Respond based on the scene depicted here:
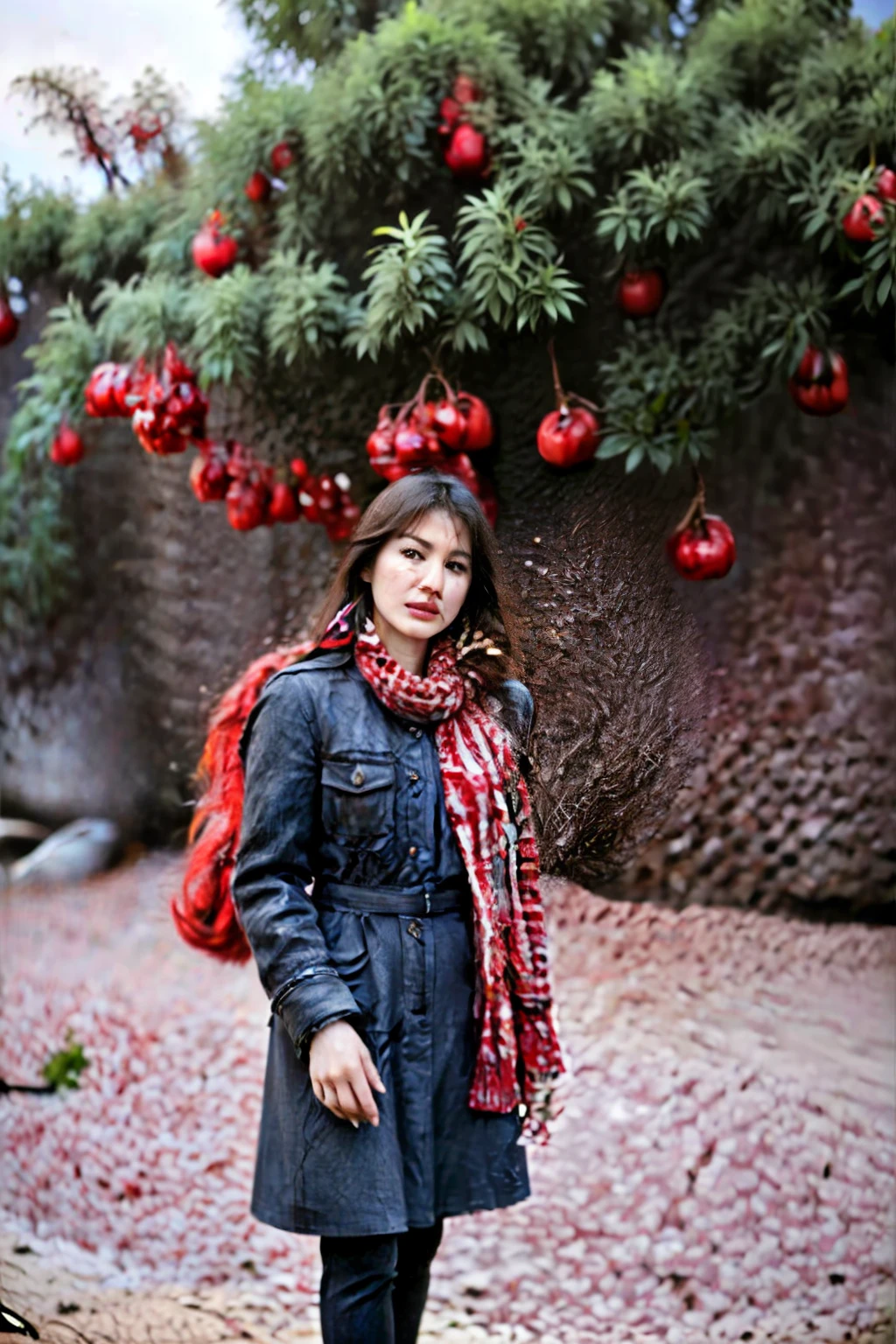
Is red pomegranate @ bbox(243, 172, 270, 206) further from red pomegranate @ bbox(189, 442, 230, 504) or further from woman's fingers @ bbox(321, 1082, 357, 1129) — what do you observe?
woman's fingers @ bbox(321, 1082, 357, 1129)

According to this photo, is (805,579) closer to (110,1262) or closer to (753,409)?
(753,409)

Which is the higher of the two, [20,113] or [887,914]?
[20,113]

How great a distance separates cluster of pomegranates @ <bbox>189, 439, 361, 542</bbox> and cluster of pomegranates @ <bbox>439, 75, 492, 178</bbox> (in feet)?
1.92

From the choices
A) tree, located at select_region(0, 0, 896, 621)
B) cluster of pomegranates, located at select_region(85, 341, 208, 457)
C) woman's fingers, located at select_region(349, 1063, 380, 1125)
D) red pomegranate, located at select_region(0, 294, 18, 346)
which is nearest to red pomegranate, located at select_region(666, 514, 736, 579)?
tree, located at select_region(0, 0, 896, 621)

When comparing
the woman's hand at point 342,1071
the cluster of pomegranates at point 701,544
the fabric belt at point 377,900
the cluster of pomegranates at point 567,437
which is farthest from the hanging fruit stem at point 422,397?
the woman's hand at point 342,1071

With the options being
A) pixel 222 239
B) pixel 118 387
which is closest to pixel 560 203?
pixel 222 239

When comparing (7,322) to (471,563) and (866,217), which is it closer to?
(471,563)

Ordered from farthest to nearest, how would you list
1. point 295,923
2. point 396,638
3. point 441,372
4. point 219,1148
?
point 219,1148 → point 441,372 → point 396,638 → point 295,923

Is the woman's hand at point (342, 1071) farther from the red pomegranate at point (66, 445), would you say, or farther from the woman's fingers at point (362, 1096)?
the red pomegranate at point (66, 445)

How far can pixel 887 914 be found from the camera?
2.17 m

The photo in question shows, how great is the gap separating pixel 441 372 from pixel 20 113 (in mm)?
1015

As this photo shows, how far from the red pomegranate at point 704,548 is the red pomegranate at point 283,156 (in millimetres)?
976

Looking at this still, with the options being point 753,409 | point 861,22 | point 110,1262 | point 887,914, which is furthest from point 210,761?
point 861,22

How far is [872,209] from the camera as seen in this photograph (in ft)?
5.91
